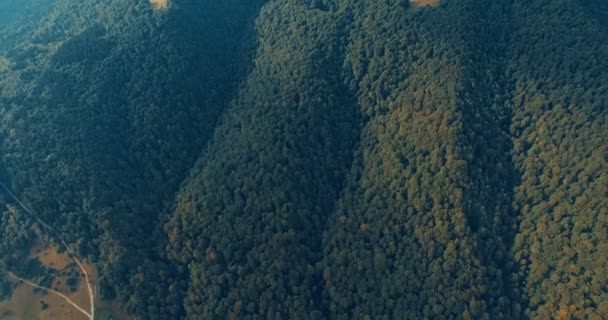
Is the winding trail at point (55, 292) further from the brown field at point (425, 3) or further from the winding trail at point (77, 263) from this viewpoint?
the brown field at point (425, 3)

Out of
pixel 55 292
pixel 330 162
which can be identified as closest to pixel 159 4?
pixel 330 162

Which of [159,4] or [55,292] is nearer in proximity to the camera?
[55,292]

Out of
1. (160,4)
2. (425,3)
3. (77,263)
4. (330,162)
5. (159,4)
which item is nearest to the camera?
(77,263)

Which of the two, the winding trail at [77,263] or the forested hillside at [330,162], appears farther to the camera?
the winding trail at [77,263]

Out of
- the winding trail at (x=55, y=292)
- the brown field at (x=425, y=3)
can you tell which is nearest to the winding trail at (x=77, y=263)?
the winding trail at (x=55, y=292)

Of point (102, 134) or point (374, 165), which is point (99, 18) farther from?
point (374, 165)

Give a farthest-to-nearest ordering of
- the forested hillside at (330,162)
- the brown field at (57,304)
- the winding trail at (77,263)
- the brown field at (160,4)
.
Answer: the brown field at (160,4), the winding trail at (77,263), the brown field at (57,304), the forested hillside at (330,162)

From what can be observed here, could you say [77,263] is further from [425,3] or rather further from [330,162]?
[425,3]
